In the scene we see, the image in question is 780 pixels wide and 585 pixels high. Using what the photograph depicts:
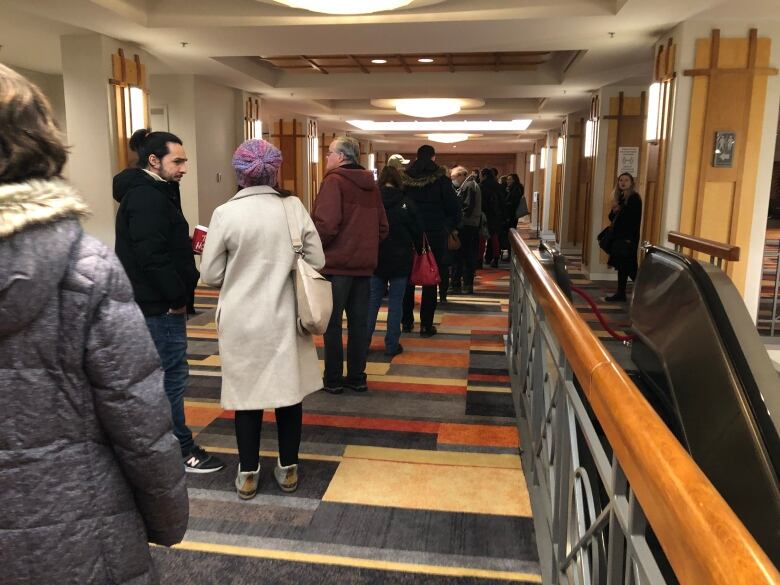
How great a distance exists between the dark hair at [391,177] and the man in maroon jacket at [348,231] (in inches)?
25.5

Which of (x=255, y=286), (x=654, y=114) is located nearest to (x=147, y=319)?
(x=255, y=286)

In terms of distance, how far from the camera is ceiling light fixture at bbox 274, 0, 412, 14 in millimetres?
5277

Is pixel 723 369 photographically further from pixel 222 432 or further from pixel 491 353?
pixel 491 353

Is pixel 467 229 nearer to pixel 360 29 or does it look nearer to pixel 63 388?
pixel 360 29

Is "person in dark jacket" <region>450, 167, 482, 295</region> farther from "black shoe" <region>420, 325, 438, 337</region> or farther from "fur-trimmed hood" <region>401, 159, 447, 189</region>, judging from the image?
"black shoe" <region>420, 325, 438, 337</region>

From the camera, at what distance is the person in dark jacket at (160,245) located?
271 centimetres

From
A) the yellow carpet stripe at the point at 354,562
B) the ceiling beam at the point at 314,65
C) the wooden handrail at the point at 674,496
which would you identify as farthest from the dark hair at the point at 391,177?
the ceiling beam at the point at 314,65

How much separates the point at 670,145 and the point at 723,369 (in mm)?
4638

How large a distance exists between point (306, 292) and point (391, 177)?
2262mm

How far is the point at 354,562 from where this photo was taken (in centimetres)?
248

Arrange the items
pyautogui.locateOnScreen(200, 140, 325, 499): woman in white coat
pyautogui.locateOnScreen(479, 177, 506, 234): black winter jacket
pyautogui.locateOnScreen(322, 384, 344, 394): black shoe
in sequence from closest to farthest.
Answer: pyautogui.locateOnScreen(200, 140, 325, 499): woman in white coat < pyautogui.locateOnScreen(322, 384, 344, 394): black shoe < pyautogui.locateOnScreen(479, 177, 506, 234): black winter jacket

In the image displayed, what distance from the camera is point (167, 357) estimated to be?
299 centimetres

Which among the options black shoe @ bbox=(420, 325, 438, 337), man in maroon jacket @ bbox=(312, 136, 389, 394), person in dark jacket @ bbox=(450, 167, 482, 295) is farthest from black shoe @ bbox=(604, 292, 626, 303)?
man in maroon jacket @ bbox=(312, 136, 389, 394)

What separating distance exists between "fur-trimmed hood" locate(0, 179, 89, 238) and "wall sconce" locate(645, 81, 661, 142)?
656 cm
